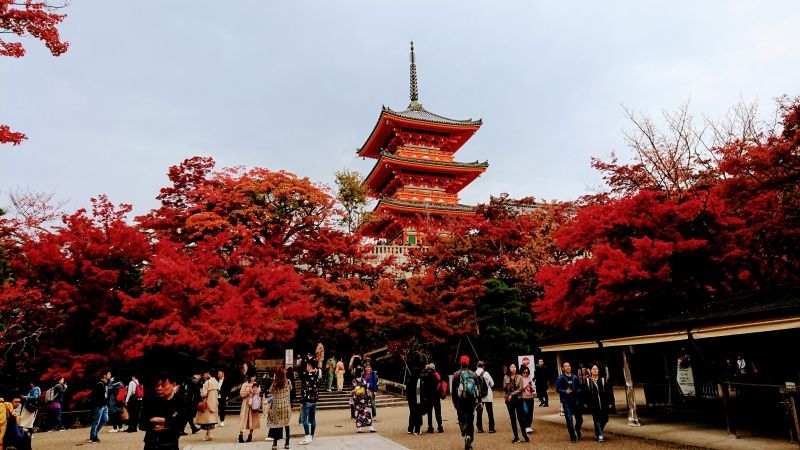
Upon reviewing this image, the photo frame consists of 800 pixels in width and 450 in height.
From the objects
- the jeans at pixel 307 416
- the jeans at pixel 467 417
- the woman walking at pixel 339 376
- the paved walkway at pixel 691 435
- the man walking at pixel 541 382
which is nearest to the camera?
the paved walkway at pixel 691 435

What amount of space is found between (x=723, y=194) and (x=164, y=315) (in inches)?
656

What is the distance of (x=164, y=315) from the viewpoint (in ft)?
54.4

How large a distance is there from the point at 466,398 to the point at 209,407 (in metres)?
6.41

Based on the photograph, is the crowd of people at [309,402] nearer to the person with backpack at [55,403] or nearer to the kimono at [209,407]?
the kimono at [209,407]

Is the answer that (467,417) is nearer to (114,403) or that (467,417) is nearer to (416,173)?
(114,403)

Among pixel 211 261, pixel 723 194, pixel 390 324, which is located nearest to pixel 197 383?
pixel 211 261

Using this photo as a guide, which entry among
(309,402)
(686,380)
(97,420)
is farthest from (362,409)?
(686,380)

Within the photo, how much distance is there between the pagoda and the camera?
104 feet

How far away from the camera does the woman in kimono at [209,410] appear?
11453mm

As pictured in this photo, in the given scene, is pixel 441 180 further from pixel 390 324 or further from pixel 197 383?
pixel 197 383

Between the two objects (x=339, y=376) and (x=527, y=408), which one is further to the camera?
(x=339, y=376)

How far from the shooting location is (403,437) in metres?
10.6

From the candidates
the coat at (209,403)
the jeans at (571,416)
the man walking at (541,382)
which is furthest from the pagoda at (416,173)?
the jeans at (571,416)

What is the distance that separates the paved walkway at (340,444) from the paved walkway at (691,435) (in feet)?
13.4
